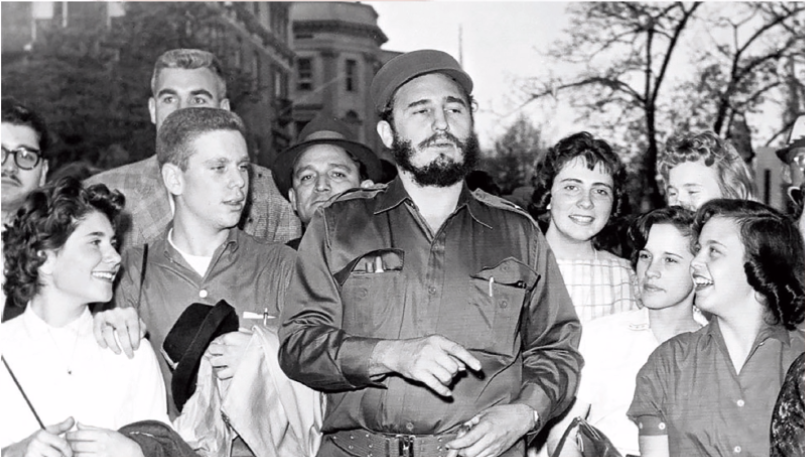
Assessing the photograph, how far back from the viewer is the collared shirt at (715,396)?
2852mm

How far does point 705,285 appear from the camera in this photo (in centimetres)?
294

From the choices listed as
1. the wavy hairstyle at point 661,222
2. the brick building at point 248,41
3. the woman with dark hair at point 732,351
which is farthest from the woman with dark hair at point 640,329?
the brick building at point 248,41

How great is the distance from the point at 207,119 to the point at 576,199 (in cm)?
148

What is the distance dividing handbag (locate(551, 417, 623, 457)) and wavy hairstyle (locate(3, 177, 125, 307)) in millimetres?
1810

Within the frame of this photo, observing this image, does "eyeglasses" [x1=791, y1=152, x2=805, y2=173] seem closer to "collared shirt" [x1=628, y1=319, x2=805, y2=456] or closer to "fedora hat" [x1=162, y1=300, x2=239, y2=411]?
"collared shirt" [x1=628, y1=319, x2=805, y2=456]

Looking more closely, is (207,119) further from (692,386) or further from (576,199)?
(692,386)

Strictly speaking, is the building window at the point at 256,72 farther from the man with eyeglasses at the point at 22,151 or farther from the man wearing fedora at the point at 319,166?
the man with eyeglasses at the point at 22,151

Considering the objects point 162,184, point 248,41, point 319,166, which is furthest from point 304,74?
point 162,184

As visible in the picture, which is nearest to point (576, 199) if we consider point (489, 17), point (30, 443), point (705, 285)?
point (705, 285)

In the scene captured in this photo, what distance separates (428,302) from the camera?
9.00 feet

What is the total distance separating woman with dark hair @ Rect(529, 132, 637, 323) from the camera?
346 centimetres

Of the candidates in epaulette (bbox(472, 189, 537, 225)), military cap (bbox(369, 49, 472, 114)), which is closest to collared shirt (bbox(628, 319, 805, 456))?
epaulette (bbox(472, 189, 537, 225))

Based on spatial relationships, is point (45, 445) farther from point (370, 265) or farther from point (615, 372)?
point (615, 372)

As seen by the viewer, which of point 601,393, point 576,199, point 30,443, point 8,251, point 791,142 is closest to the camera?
point 30,443
